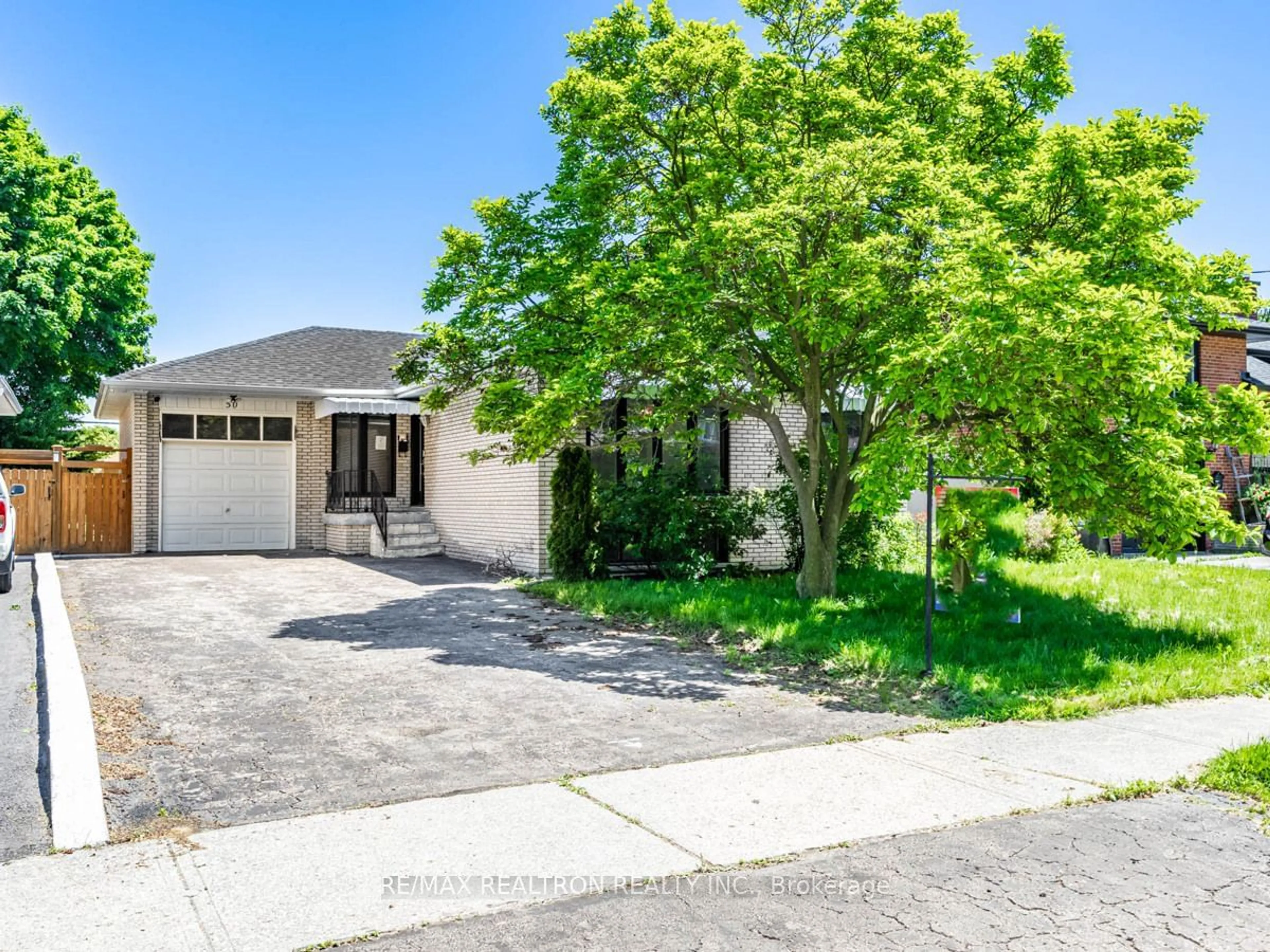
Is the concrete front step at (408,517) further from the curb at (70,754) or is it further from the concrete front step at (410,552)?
the curb at (70,754)

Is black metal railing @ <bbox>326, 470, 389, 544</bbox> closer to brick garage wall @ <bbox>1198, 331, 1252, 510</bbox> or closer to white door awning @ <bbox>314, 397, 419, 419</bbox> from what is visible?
white door awning @ <bbox>314, 397, 419, 419</bbox>

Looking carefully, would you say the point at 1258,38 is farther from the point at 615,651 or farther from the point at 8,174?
the point at 8,174

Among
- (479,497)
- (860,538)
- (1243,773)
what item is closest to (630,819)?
(1243,773)

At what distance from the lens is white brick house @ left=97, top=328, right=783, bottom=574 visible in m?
18.8

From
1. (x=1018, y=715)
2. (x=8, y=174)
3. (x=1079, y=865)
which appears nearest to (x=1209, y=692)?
(x=1018, y=715)

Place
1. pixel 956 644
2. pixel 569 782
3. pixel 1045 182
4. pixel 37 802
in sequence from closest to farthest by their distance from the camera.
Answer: pixel 37 802, pixel 569 782, pixel 956 644, pixel 1045 182

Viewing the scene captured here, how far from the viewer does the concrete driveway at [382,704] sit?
16.9 feet

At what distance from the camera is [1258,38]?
12.7m

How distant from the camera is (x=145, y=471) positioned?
62.4 feet

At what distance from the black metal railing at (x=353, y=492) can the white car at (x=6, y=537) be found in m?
7.51

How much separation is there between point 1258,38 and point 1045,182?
5.84m

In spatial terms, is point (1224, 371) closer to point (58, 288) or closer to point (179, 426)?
point (179, 426)

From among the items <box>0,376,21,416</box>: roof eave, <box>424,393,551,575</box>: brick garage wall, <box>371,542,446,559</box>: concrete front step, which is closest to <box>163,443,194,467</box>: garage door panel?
<box>0,376,21,416</box>: roof eave

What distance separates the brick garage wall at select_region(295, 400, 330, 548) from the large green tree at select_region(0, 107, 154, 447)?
31.0ft
